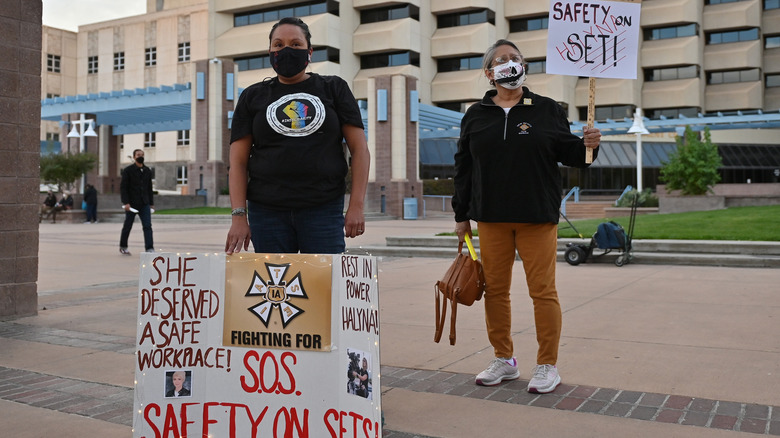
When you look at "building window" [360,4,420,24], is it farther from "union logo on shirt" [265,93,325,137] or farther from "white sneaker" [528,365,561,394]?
"union logo on shirt" [265,93,325,137]

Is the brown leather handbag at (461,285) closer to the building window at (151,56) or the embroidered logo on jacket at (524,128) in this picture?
→ the embroidered logo on jacket at (524,128)

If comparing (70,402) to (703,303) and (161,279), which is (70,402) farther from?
(703,303)

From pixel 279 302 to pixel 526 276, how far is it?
1708 millimetres

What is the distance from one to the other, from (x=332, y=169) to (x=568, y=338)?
3024 mm

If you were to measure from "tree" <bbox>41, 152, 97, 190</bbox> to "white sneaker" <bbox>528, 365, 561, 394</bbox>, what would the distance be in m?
35.3

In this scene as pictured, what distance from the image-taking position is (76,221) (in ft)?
104

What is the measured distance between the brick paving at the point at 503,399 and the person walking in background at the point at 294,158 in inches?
43.7

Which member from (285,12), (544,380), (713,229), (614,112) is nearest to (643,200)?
(713,229)

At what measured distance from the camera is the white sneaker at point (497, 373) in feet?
14.1

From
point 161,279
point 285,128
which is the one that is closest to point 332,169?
point 285,128

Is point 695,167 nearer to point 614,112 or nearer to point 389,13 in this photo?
point 614,112

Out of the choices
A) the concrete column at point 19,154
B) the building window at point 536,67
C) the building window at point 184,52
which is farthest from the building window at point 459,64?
the concrete column at point 19,154

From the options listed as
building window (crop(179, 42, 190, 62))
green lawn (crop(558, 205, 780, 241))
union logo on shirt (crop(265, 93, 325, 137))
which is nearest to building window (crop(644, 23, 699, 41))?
building window (crop(179, 42, 190, 62))

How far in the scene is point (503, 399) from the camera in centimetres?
404
